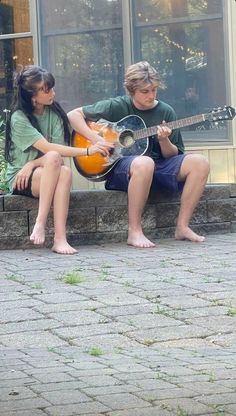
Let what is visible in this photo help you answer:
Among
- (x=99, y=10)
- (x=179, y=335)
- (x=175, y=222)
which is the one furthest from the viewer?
(x=99, y=10)

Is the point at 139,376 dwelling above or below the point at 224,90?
below

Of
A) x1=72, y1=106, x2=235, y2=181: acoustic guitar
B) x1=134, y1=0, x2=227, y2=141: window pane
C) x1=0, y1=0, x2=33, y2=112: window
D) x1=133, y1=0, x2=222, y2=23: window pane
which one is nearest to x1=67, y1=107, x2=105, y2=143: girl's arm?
x1=72, y1=106, x2=235, y2=181: acoustic guitar

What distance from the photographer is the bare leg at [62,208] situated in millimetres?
7824

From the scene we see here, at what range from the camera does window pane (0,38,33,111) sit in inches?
460

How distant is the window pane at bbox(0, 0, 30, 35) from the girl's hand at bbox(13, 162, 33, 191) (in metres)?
3.86

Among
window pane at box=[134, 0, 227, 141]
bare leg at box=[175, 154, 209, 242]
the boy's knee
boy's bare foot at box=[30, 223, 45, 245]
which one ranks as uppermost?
window pane at box=[134, 0, 227, 141]

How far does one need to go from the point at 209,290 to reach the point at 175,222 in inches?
99.0

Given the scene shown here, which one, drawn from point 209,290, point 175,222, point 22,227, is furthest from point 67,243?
point 209,290

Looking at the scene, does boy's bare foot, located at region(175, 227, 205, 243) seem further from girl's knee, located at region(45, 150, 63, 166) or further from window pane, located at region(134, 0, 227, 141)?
window pane, located at region(134, 0, 227, 141)

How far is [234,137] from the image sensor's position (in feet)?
34.5

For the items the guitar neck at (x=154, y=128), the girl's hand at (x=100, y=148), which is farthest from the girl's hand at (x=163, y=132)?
the girl's hand at (x=100, y=148)

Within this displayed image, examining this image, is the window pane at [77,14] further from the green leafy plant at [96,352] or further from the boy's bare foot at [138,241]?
the green leafy plant at [96,352]

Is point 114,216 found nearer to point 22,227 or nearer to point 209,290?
point 22,227

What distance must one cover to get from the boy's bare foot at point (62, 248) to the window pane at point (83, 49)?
371 centimetres
